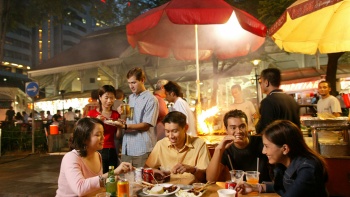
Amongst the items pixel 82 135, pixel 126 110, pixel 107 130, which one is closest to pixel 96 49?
pixel 107 130

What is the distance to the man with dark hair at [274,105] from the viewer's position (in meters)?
4.10

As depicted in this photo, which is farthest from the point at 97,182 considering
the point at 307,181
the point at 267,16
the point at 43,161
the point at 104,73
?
the point at 104,73

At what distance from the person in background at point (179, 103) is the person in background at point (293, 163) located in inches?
104

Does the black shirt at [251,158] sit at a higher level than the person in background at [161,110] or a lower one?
lower

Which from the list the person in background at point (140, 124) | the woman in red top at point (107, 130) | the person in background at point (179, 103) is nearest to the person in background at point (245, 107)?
the person in background at point (179, 103)

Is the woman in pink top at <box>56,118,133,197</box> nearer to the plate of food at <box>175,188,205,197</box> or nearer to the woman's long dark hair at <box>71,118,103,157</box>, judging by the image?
the woman's long dark hair at <box>71,118,103,157</box>

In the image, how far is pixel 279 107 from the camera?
4094 mm

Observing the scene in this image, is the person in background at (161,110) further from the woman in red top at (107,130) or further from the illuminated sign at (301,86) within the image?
the illuminated sign at (301,86)

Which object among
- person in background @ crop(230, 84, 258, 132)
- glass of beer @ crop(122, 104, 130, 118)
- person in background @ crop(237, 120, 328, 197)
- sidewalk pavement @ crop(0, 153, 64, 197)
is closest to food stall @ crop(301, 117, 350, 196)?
person in background @ crop(230, 84, 258, 132)

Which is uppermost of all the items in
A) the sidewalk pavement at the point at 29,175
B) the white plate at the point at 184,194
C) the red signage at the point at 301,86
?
the red signage at the point at 301,86

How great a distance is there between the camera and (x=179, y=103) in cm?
516

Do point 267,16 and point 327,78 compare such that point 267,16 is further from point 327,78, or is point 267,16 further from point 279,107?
point 279,107

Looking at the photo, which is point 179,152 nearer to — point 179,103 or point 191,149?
point 191,149

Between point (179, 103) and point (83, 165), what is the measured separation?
260 cm
